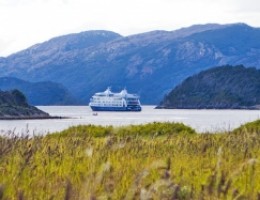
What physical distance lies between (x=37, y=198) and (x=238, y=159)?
447 cm

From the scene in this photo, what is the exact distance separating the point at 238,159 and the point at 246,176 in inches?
80.2

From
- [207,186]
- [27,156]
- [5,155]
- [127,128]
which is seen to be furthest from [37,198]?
[127,128]

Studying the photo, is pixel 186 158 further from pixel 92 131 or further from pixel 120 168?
pixel 92 131

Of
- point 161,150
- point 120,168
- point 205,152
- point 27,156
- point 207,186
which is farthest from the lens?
point 161,150

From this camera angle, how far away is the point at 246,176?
26.7 ft

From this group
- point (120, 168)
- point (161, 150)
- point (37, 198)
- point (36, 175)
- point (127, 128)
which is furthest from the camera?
point (127, 128)

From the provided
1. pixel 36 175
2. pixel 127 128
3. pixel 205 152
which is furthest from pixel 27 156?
pixel 127 128

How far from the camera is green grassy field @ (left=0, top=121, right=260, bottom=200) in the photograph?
5167mm

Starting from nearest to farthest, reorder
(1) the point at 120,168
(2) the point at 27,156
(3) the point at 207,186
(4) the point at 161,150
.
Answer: (3) the point at 207,186
(2) the point at 27,156
(1) the point at 120,168
(4) the point at 161,150

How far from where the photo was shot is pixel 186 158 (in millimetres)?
10508

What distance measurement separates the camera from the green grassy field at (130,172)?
5.17 metres

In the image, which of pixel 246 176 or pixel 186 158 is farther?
pixel 186 158

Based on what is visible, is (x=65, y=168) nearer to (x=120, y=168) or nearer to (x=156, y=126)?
(x=120, y=168)

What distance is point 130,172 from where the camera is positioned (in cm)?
830
